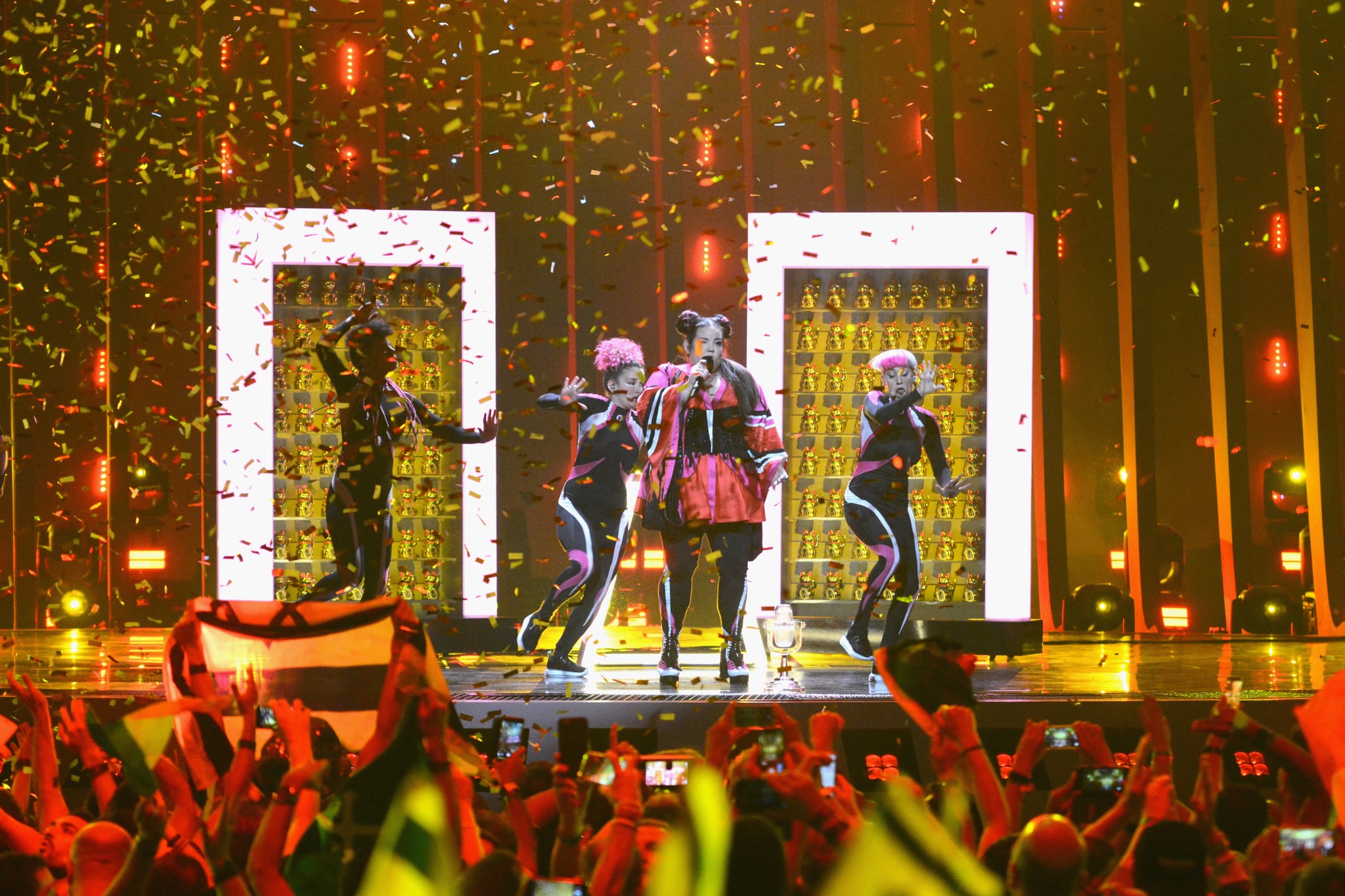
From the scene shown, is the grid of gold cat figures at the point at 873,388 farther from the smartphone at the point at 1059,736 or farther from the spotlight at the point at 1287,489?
the smartphone at the point at 1059,736

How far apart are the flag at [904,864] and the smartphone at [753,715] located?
64.8 inches

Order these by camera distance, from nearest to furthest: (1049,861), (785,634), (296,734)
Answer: (1049,861), (296,734), (785,634)

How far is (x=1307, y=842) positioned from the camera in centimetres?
204

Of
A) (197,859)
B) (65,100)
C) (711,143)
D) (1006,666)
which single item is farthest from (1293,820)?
(65,100)

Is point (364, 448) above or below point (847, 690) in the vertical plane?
above

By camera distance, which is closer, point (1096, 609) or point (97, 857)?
point (97, 857)

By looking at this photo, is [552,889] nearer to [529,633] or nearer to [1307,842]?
[1307,842]

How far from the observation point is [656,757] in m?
3.42

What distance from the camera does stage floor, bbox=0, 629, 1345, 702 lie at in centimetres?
503

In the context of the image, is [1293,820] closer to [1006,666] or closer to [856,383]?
[1006,666]

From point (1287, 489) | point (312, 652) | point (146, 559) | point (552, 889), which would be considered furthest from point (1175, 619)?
point (552, 889)

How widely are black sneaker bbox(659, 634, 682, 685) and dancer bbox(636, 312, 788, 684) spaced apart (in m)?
0.02

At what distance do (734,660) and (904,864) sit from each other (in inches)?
155

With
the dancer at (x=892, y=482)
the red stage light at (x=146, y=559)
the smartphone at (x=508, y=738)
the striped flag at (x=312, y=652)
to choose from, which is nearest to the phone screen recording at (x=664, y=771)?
the smartphone at (x=508, y=738)
